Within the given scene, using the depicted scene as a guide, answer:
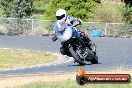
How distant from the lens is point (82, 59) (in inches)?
309

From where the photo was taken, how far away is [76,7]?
122ft

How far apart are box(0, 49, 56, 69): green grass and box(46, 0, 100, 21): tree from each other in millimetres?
13769

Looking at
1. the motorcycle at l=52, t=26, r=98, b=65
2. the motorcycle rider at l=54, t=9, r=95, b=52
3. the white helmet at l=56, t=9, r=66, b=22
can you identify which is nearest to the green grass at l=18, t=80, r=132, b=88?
the motorcycle at l=52, t=26, r=98, b=65

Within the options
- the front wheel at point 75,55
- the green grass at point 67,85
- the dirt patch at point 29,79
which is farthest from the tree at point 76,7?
the front wheel at point 75,55

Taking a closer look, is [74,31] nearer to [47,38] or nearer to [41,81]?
[41,81]

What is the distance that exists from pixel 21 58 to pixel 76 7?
1681 centimetres

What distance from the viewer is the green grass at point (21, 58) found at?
19141 mm

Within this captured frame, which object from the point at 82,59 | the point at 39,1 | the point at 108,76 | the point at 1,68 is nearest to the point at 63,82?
the point at 82,59

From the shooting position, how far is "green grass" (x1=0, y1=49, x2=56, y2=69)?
19141 mm

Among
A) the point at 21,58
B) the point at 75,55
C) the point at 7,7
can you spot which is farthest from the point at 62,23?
the point at 7,7

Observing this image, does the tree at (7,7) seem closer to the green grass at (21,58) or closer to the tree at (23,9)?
the tree at (23,9)

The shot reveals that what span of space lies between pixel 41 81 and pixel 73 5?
989 inches

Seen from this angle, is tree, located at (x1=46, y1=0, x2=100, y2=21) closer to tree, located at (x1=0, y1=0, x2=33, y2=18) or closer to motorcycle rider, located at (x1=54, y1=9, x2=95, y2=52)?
tree, located at (x1=0, y1=0, x2=33, y2=18)

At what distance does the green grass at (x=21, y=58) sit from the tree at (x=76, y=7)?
13769 mm
